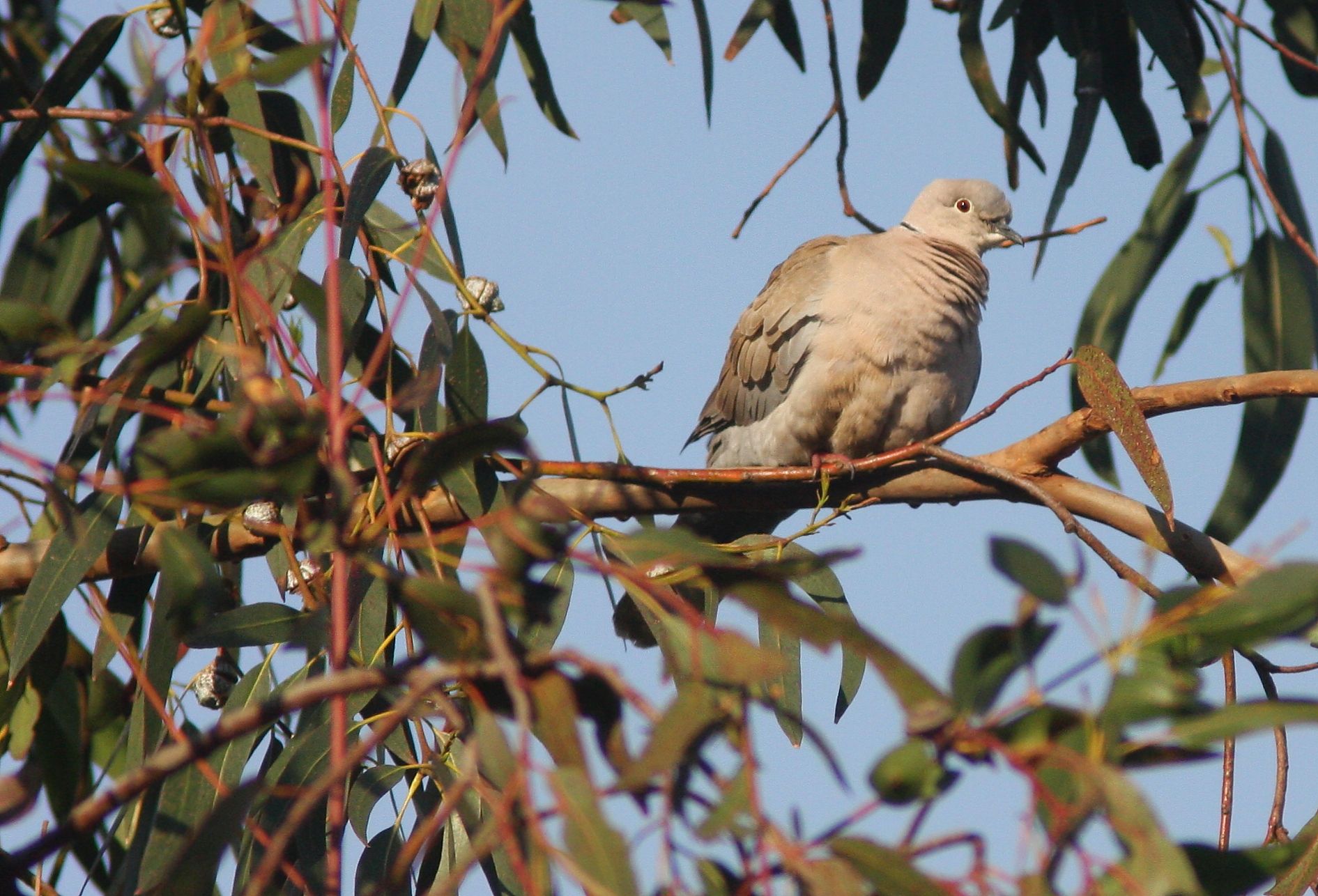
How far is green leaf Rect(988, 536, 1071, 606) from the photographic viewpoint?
895 millimetres

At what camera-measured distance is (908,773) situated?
0.89m

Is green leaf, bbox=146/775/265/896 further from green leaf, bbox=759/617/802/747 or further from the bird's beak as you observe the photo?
the bird's beak

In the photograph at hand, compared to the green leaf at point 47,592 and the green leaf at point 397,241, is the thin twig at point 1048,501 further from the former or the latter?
the green leaf at point 47,592

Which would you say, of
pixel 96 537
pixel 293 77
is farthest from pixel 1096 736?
pixel 96 537

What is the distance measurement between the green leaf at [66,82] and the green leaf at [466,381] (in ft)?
2.40

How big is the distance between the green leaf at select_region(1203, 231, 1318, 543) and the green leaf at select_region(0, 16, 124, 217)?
2441mm

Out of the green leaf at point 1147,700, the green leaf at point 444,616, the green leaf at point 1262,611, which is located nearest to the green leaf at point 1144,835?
the green leaf at point 1147,700

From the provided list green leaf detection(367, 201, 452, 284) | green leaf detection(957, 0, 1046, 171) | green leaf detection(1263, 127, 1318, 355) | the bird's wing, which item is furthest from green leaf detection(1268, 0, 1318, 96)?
green leaf detection(367, 201, 452, 284)

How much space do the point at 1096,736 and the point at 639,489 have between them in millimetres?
1817

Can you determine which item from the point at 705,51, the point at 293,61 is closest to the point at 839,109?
the point at 705,51

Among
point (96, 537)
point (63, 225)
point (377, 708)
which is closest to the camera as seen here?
point (377, 708)

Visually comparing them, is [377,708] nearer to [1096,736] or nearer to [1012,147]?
[1096,736]

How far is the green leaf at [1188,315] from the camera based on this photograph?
3855 millimetres

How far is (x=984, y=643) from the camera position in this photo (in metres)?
0.91
